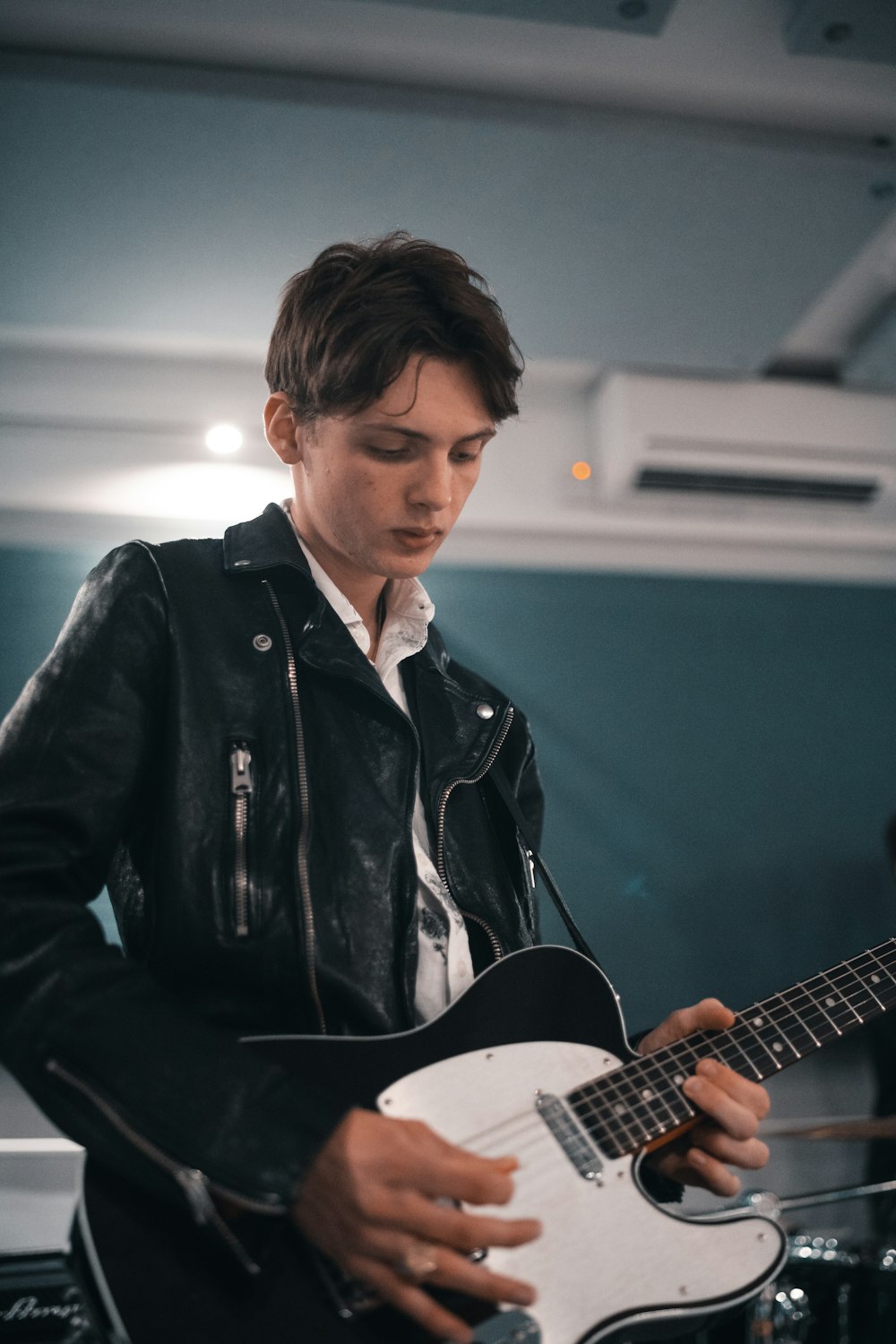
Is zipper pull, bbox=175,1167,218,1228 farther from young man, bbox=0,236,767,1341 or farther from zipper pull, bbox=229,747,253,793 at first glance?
zipper pull, bbox=229,747,253,793

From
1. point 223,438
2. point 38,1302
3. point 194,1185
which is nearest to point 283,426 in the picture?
point 194,1185

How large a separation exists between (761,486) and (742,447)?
0.61 feet

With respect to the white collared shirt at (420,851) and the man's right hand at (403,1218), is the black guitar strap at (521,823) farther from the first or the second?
the man's right hand at (403,1218)

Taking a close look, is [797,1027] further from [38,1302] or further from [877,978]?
[38,1302]

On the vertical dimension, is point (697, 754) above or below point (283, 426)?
below

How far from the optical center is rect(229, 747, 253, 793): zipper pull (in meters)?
1.05

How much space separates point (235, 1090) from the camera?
31.0 inches

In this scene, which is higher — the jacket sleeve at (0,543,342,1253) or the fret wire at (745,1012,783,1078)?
the jacket sleeve at (0,543,342,1253)

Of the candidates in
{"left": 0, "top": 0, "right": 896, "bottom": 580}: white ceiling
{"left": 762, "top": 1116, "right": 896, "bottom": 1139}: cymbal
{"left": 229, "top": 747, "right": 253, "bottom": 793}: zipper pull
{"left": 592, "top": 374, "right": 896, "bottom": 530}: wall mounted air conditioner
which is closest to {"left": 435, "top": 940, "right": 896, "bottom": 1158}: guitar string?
{"left": 229, "top": 747, "right": 253, "bottom": 793}: zipper pull

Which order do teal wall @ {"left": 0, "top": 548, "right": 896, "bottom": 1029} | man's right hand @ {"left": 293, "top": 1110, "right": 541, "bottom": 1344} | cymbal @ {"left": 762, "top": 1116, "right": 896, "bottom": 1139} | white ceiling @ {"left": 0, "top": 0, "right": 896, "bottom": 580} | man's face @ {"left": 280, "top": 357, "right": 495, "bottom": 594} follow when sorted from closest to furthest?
man's right hand @ {"left": 293, "top": 1110, "right": 541, "bottom": 1344}, man's face @ {"left": 280, "top": 357, "right": 495, "bottom": 594}, white ceiling @ {"left": 0, "top": 0, "right": 896, "bottom": 580}, cymbal @ {"left": 762, "top": 1116, "right": 896, "bottom": 1139}, teal wall @ {"left": 0, "top": 548, "right": 896, "bottom": 1029}

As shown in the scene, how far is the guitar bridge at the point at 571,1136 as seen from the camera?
92 centimetres

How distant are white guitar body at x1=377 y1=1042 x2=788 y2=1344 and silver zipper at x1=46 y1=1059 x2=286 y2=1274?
0.53ft

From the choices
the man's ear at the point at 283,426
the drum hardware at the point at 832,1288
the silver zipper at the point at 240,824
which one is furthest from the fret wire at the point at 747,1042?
the drum hardware at the point at 832,1288

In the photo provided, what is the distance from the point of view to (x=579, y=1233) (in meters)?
0.88
